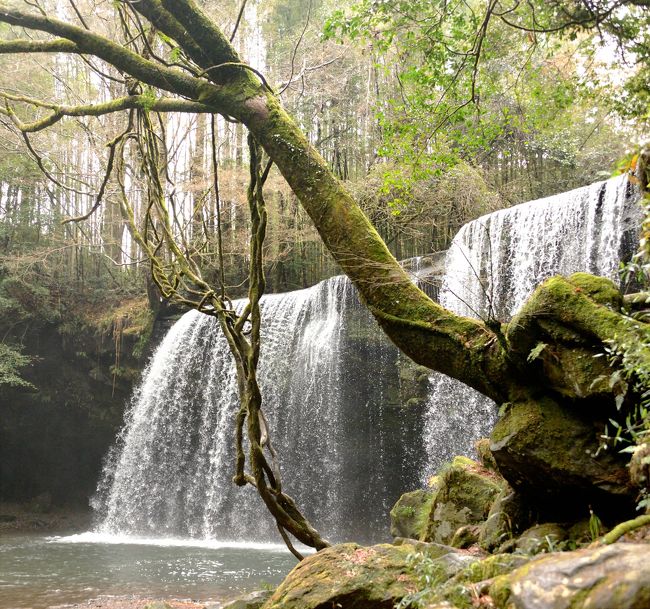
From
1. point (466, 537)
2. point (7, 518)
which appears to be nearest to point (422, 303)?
point (466, 537)

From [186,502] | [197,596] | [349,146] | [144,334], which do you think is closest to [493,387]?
[197,596]

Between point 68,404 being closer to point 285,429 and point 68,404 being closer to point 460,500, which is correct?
point 285,429

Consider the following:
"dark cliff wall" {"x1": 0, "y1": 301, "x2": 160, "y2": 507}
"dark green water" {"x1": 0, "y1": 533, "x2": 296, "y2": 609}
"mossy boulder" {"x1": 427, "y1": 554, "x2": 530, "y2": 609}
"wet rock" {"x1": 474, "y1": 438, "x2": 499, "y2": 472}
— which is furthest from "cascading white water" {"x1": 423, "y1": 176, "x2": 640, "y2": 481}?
"dark cliff wall" {"x1": 0, "y1": 301, "x2": 160, "y2": 507}

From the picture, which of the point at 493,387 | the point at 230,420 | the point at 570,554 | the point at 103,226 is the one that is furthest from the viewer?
the point at 103,226

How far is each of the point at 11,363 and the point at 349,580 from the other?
14026 millimetres

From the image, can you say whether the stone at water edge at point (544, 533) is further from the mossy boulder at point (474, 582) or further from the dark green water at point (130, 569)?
the dark green water at point (130, 569)

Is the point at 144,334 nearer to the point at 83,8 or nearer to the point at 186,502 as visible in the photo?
the point at 186,502

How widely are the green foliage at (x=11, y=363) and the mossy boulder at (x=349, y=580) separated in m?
13.1

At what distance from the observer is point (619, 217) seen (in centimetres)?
920

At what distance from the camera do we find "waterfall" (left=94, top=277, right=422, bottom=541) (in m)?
12.5

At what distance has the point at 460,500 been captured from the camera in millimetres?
5977

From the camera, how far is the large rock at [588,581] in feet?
5.57

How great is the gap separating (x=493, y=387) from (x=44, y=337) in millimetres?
15885

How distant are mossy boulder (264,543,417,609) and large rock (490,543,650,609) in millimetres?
1447
